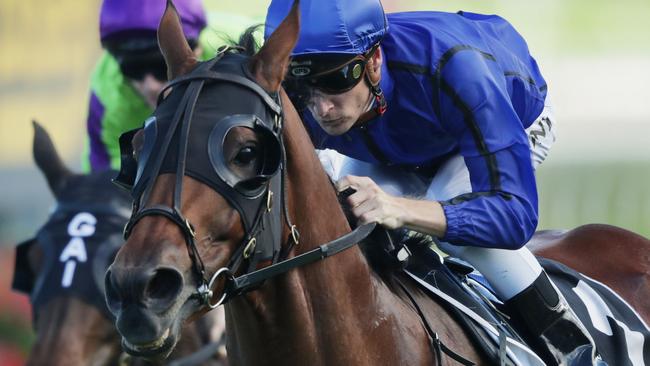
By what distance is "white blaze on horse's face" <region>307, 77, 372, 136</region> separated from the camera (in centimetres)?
347

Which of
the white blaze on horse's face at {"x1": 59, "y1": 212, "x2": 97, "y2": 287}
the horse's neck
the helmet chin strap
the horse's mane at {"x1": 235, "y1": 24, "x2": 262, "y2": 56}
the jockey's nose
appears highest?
the horse's mane at {"x1": 235, "y1": 24, "x2": 262, "y2": 56}

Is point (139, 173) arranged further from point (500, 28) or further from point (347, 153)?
point (500, 28)

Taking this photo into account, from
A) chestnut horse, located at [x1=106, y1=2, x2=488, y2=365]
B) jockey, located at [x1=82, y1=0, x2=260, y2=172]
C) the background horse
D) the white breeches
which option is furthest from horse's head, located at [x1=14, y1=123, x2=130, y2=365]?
chestnut horse, located at [x1=106, y1=2, x2=488, y2=365]

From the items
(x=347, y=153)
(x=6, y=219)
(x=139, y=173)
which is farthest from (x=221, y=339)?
(x=6, y=219)

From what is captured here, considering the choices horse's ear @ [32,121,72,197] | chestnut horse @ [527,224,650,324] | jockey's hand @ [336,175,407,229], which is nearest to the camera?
jockey's hand @ [336,175,407,229]

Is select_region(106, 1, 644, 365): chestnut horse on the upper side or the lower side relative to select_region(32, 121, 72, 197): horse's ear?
upper

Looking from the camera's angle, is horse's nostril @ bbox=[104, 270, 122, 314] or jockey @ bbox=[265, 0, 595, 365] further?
jockey @ bbox=[265, 0, 595, 365]

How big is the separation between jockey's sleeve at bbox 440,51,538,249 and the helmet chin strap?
19 cm

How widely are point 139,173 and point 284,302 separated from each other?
52 cm

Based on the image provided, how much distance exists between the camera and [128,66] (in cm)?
554

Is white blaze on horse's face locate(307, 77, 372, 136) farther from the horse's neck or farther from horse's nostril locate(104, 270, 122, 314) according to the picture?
horse's nostril locate(104, 270, 122, 314)

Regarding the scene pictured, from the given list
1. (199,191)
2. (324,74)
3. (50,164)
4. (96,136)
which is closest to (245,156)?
(199,191)

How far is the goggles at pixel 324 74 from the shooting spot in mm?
3391

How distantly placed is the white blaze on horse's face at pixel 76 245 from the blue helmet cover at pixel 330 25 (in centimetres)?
145
